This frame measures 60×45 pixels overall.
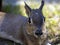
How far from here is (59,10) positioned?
8578mm

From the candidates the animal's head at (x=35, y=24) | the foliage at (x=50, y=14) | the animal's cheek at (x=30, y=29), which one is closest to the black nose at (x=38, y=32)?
the animal's head at (x=35, y=24)

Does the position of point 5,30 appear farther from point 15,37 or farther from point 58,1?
point 58,1

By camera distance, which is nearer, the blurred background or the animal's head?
the animal's head

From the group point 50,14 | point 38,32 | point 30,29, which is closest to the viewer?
point 38,32

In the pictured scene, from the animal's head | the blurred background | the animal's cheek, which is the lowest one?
the blurred background

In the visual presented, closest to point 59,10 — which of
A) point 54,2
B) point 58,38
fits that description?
point 54,2

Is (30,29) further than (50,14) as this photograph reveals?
No

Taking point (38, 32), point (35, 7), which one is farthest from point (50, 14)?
point (38, 32)

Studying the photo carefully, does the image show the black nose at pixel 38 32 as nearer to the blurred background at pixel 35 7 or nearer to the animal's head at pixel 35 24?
the animal's head at pixel 35 24

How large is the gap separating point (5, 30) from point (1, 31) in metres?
0.09

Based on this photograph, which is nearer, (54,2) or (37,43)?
(37,43)

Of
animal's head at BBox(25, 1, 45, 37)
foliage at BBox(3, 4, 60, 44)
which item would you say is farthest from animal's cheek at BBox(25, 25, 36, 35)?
foliage at BBox(3, 4, 60, 44)

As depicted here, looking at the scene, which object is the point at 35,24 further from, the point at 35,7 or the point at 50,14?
the point at 35,7

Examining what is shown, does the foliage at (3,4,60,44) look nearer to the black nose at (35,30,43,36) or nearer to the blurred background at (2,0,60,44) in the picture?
the blurred background at (2,0,60,44)
